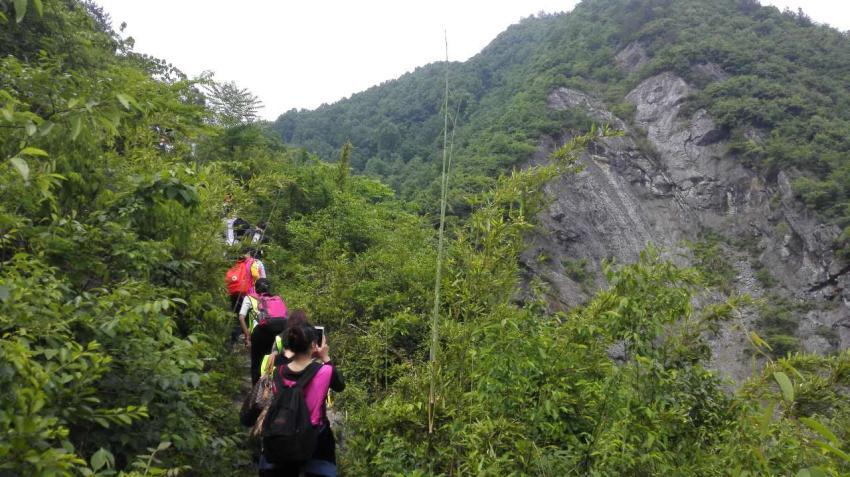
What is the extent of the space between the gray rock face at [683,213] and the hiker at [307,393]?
84.2 feet

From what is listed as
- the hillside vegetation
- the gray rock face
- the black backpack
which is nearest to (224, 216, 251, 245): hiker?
the black backpack

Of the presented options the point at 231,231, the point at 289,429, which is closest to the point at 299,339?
the point at 289,429

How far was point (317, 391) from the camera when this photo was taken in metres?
2.86

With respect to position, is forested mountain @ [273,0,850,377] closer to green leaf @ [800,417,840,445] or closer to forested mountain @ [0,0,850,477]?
forested mountain @ [0,0,850,477]

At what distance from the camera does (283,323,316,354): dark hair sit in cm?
289

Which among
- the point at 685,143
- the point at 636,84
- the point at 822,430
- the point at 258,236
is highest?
the point at 636,84

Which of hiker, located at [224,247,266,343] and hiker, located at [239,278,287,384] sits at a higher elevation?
hiker, located at [224,247,266,343]

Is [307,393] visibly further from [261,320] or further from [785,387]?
[785,387]

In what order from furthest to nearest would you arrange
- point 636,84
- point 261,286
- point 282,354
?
1. point 636,84
2. point 261,286
3. point 282,354

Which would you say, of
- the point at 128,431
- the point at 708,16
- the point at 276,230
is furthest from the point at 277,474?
the point at 708,16

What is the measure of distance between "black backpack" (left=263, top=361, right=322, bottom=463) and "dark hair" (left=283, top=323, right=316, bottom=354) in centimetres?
20

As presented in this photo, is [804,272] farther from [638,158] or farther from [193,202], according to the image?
[193,202]

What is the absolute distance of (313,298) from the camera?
19.8 ft

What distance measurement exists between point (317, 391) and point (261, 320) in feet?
7.36
